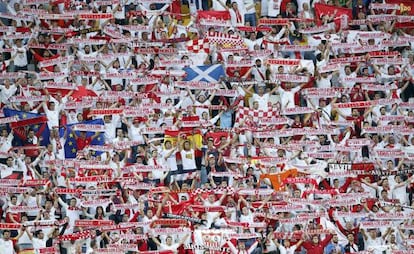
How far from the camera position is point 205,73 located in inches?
592

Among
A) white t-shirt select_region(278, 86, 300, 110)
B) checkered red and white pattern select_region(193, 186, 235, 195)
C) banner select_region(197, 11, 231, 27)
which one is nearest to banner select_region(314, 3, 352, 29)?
white t-shirt select_region(278, 86, 300, 110)

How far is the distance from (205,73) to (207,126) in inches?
27.4

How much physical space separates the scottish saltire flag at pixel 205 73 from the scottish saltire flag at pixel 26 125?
75.6 inches

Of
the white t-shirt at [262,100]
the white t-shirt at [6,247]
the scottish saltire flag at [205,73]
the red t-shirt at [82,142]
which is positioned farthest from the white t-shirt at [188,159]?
the white t-shirt at [6,247]

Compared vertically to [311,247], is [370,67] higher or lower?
higher

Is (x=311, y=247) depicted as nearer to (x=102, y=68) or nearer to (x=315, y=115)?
(x=315, y=115)

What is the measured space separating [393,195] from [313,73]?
6.17 feet

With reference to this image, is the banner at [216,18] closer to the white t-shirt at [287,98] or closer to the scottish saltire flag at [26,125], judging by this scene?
the white t-shirt at [287,98]

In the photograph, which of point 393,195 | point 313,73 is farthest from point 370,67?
point 393,195

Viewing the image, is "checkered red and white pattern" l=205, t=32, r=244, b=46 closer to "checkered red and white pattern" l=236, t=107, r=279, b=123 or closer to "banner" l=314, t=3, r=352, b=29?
"checkered red and white pattern" l=236, t=107, r=279, b=123

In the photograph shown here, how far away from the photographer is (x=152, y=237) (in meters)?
14.4

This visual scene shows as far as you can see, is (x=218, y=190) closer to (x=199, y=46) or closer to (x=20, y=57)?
(x=199, y=46)

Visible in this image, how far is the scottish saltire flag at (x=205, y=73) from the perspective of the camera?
49.4 feet

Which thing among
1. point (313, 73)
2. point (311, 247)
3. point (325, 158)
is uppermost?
point (313, 73)
